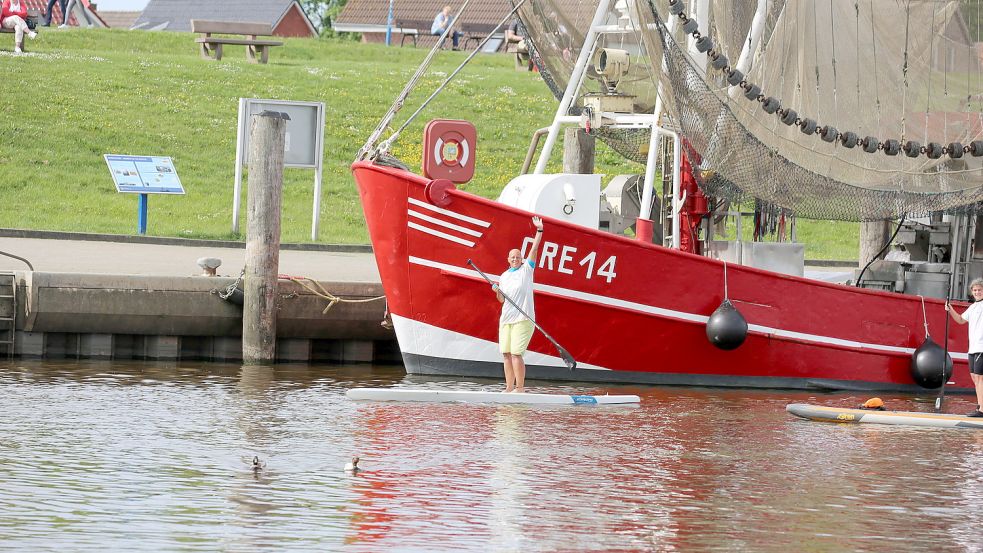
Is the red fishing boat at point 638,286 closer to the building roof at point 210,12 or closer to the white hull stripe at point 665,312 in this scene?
the white hull stripe at point 665,312

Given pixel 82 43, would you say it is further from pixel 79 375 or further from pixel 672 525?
pixel 672 525

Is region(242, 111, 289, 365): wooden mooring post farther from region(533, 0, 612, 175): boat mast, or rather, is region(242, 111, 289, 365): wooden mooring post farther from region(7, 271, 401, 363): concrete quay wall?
region(533, 0, 612, 175): boat mast

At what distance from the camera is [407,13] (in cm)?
6962

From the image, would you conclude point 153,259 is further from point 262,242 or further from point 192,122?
point 192,122

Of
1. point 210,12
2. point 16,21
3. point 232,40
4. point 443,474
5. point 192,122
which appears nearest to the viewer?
point 443,474

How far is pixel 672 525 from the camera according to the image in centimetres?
1013

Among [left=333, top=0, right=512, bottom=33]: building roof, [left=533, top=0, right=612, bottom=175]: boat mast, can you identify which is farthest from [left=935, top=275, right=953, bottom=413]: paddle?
[left=333, top=0, right=512, bottom=33]: building roof

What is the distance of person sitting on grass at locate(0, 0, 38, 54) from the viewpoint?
39.5 m

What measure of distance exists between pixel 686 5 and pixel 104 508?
1003 centimetres

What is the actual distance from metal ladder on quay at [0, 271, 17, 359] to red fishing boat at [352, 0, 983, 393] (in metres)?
3.72

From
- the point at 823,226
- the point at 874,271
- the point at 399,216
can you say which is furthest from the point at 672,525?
the point at 823,226

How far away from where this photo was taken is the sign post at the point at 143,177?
25578 mm

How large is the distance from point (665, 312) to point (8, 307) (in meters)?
6.78

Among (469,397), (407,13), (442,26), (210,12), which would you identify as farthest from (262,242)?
(407,13)
